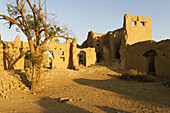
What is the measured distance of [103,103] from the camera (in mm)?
5059

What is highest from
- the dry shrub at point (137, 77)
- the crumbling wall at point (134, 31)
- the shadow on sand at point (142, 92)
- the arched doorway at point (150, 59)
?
the crumbling wall at point (134, 31)

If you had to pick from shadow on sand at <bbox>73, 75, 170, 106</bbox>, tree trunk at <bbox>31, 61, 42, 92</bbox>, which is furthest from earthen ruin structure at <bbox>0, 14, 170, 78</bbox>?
shadow on sand at <bbox>73, 75, 170, 106</bbox>

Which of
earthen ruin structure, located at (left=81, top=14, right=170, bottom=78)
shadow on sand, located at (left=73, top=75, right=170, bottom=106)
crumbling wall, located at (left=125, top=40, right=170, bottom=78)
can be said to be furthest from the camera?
earthen ruin structure, located at (left=81, top=14, right=170, bottom=78)

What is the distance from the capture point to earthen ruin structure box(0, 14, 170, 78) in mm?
12553

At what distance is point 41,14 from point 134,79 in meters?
8.87

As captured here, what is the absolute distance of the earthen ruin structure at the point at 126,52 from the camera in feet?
41.2

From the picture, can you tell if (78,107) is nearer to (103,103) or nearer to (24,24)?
(103,103)

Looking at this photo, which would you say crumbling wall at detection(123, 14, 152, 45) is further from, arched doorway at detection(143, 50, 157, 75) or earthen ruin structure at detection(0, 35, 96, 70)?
earthen ruin structure at detection(0, 35, 96, 70)

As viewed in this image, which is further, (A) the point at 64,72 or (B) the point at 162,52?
(A) the point at 64,72

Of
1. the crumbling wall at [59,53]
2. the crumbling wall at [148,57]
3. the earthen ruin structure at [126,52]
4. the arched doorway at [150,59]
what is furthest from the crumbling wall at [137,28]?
the crumbling wall at [59,53]

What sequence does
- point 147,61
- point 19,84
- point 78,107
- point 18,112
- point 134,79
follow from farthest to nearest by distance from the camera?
point 147,61 < point 134,79 < point 19,84 < point 78,107 < point 18,112

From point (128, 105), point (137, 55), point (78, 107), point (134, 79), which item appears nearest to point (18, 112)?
point (78, 107)

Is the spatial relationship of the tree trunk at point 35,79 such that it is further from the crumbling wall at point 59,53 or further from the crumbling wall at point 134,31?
the crumbling wall at point 134,31

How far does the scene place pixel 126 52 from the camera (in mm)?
16578
